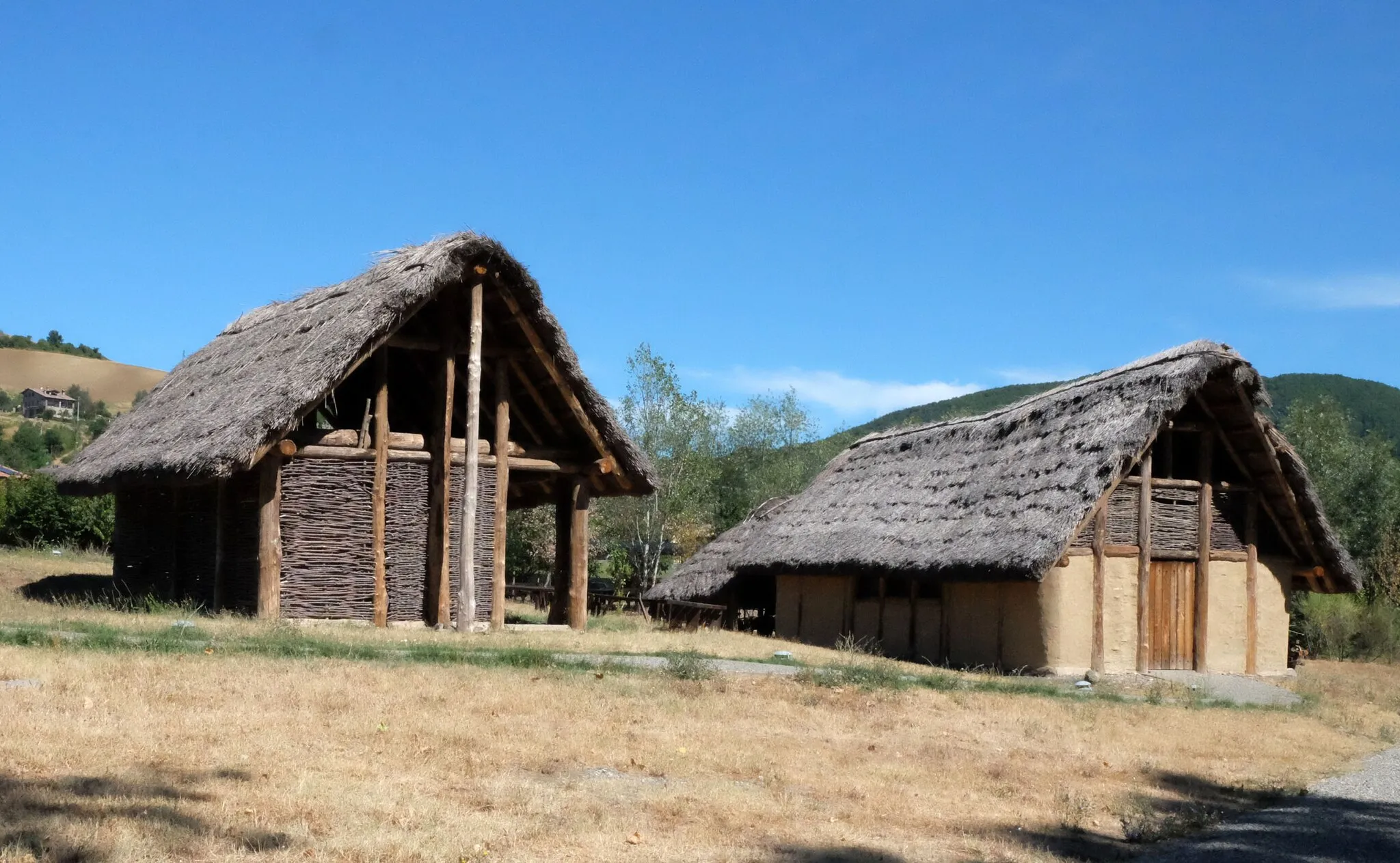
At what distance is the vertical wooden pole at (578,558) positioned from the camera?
65.2 feet

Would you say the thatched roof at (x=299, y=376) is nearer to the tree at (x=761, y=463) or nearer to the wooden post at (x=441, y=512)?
the wooden post at (x=441, y=512)

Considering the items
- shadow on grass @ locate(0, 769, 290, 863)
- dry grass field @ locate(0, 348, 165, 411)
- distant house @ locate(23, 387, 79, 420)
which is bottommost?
shadow on grass @ locate(0, 769, 290, 863)

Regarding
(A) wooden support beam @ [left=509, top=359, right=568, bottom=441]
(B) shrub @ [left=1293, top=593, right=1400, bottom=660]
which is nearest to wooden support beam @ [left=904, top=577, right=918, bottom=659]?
(A) wooden support beam @ [left=509, top=359, right=568, bottom=441]

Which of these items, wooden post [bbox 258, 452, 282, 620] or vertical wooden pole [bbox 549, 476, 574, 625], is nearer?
wooden post [bbox 258, 452, 282, 620]

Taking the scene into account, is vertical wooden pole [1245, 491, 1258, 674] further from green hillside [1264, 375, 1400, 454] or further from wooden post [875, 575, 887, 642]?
green hillside [1264, 375, 1400, 454]

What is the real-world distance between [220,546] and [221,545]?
0.02 meters

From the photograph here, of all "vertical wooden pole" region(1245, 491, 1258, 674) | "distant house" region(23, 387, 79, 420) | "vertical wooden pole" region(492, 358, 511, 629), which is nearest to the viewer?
"vertical wooden pole" region(492, 358, 511, 629)

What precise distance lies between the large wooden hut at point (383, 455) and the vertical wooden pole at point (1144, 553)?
739cm

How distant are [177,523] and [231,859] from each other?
1452cm

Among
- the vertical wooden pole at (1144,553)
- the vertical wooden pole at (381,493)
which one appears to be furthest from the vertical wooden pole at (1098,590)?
the vertical wooden pole at (381,493)

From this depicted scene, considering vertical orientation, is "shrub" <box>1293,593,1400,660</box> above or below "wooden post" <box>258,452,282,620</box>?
below

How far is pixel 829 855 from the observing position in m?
7.14

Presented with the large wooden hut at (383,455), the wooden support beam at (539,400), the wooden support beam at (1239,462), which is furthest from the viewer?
the wooden support beam at (1239,462)

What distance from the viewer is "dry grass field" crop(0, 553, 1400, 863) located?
688 centimetres
